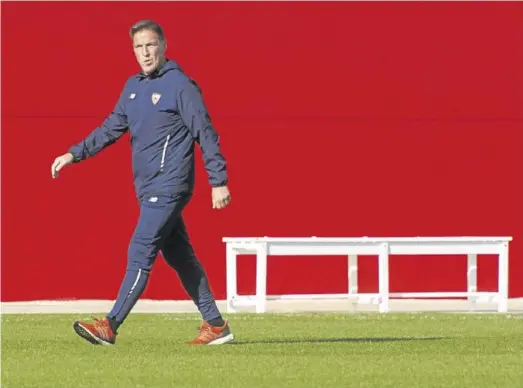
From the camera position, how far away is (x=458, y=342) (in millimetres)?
11234

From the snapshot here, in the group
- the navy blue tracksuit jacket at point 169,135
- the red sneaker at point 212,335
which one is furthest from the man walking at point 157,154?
the red sneaker at point 212,335

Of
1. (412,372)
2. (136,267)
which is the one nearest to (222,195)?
(136,267)

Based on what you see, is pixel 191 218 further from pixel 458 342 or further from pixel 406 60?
pixel 458 342

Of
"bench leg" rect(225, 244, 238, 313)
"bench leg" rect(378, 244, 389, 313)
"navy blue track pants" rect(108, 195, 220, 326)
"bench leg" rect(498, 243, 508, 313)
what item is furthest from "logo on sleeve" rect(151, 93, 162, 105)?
"bench leg" rect(498, 243, 508, 313)

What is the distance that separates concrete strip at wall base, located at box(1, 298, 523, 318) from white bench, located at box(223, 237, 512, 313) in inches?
11.1

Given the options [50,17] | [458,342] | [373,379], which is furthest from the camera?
[50,17]

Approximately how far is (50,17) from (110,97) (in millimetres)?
1126

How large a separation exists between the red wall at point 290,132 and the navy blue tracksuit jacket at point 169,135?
352 inches

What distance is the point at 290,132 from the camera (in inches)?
770

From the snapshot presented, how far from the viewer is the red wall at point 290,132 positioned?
62.8 ft

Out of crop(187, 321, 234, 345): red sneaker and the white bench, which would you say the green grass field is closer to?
crop(187, 321, 234, 345): red sneaker

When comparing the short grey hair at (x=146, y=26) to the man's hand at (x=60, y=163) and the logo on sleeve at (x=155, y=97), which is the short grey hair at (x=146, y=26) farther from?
the man's hand at (x=60, y=163)

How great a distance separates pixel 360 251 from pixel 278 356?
704 centimetres

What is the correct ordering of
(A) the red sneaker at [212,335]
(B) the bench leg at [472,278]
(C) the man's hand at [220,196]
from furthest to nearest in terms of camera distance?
(B) the bench leg at [472,278] < (A) the red sneaker at [212,335] < (C) the man's hand at [220,196]
